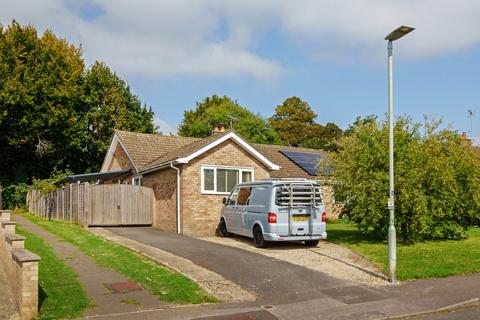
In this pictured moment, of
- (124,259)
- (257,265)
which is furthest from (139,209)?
(257,265)

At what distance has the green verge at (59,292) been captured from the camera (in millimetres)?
8047

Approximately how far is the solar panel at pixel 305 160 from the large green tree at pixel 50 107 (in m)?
16.6

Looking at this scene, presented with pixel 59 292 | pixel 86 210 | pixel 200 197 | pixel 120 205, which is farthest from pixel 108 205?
pixel 59 292

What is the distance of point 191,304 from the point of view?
348 inches

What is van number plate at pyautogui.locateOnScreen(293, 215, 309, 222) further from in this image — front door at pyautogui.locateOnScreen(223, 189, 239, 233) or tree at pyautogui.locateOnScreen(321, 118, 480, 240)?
front door at pyautogui.locateOnScreen(223, 189, 239, 233)

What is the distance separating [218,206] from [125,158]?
7.38 metres

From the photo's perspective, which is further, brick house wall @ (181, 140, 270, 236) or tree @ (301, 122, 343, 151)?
A: tree @ (301, 122, 343, 151)

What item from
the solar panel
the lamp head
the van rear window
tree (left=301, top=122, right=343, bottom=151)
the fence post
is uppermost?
tree (left=301, top=122, right=343, bottom=151)

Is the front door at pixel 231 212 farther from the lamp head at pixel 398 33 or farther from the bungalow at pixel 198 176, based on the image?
the lamp head at pixel 398 33

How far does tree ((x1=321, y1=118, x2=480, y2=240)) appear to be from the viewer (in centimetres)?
1586

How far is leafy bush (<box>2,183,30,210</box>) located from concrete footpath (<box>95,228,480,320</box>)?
2655cm

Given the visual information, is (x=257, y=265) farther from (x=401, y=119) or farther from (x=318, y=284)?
(x=401, y=119)

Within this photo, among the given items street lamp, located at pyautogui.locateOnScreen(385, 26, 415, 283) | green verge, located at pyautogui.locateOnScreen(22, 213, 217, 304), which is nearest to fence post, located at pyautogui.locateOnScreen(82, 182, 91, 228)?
green verge, located at pyautogui.locateOnScreen(22, 213, 217, 304)

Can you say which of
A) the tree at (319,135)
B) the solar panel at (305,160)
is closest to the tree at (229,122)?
the tree at (319,135)
